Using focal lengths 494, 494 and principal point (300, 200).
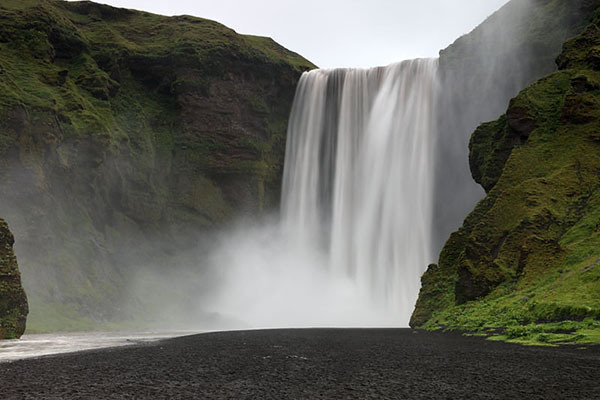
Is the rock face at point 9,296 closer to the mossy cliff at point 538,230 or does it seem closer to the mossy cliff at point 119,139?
the mossy cliff at point 119,139

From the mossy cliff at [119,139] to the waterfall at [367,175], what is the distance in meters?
4.38

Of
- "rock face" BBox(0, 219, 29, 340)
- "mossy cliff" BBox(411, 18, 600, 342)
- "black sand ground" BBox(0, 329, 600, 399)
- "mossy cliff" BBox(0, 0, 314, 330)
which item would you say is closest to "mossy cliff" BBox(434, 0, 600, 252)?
"mossy cliff" BBox(411, 18, 600, 342)

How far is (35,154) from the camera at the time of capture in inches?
1876

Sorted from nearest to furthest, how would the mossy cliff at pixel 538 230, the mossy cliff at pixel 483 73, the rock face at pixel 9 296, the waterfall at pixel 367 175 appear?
the mossy cliff at pixel 538 230 < the rock face at pixel 9 296 < the mossy cliff at pixel 483 73 < the waterfall at pixel 367 175

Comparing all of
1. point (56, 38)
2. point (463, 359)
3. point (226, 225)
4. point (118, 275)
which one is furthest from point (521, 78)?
point (56, 38)

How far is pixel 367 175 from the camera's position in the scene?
5831 cm

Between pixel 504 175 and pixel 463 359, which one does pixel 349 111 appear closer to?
pixel 504 175

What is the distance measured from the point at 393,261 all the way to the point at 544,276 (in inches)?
1136

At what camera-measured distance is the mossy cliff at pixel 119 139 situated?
46.6m

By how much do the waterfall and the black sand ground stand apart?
1363 inches

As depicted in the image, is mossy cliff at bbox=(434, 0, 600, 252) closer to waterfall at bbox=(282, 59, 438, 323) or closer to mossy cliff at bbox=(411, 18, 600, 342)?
waterfall at bbox=(282, 59, 438, 323)

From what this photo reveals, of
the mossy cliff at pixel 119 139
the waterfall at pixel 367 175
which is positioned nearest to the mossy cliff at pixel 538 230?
the waterfall at pixel 367 175

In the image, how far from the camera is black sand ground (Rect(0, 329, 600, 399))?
9.33 meters

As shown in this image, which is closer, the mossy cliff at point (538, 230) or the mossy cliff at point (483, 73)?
the mossy cliff at point (538, 230)
